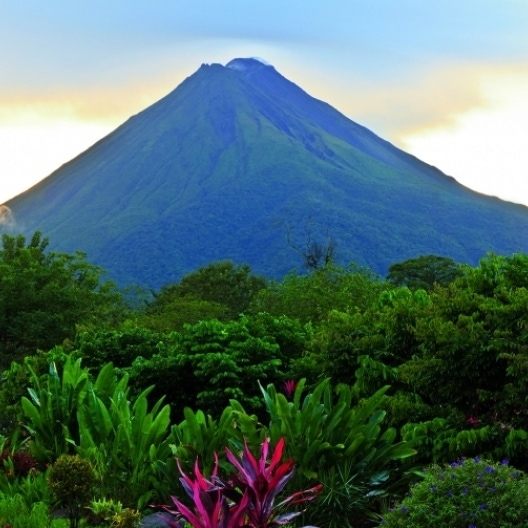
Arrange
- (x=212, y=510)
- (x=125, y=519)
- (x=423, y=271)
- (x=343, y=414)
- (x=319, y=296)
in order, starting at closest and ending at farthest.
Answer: (x=212, y=510), (x=125, y=519), (x=343, y=414), (x=319, y=296), (x=423, y=271)

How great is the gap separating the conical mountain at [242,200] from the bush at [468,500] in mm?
126737

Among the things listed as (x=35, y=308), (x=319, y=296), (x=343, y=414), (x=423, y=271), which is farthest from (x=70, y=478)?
(x=423, y=271)

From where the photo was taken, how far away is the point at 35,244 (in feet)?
153

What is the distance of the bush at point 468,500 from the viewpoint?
18.7 feet

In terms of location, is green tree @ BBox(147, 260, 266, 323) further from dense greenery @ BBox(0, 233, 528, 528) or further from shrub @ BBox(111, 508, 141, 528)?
shrub @ BBox(111, 508, 141, 528)

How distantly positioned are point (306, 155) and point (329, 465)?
15894 centimetres

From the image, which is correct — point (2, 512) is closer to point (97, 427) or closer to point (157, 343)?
point (97, 427)

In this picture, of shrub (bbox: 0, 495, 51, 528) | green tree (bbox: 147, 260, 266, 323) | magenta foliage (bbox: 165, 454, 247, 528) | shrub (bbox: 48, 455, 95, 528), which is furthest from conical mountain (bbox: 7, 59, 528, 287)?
magenta foliage (bbox: 165, 454, 247, 528)

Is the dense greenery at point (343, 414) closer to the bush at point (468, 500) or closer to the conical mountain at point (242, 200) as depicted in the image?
the bush at point (468, 500)

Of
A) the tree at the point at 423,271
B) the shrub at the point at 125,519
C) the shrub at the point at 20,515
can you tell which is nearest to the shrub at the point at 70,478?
the shrub at the point at 20,515

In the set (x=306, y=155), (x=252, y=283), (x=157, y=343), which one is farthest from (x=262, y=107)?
(x=157, y=343)

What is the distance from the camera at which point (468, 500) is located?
228 inches

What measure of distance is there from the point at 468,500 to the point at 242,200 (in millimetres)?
152928

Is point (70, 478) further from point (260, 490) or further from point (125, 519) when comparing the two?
point (260, 490)
